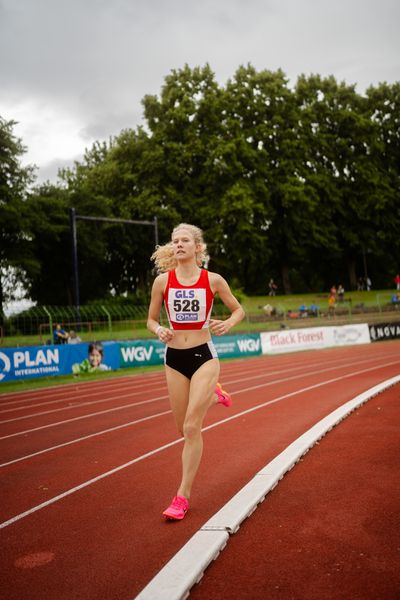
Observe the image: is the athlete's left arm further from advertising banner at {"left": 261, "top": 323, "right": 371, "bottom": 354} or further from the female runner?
advertising banner at {"left": 261, "top": 323, "right": 371, "bottom": 354}

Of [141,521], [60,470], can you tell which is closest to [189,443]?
[141,521]

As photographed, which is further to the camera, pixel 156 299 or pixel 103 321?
pixel 103 321

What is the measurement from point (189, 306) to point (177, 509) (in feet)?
5.11

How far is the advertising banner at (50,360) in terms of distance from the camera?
54.9 feet

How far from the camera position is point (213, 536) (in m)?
3.60

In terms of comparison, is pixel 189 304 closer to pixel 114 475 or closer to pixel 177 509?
pixel 177 509

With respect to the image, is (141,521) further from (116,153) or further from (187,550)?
(116,153)

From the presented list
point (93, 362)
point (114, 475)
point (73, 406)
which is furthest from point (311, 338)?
point (114, 475)

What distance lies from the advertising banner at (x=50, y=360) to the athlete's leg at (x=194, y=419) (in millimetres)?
13409

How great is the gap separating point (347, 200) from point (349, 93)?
34.0 feet

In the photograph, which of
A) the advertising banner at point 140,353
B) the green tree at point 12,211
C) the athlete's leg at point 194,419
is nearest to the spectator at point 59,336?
the advertising banner at point 140,353

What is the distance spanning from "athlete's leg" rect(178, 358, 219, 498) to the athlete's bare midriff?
21cm

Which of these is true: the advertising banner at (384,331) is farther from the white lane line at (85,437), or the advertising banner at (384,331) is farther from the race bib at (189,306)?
the race bib at (189,306)

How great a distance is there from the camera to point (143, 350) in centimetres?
2223
